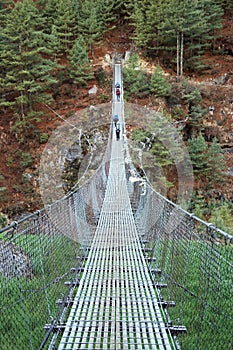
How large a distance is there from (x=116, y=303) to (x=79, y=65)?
12030mm

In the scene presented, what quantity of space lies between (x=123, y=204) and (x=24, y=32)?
340 inches

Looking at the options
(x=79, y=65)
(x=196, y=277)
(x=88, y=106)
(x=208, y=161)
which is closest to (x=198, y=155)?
(x=208, y=161)

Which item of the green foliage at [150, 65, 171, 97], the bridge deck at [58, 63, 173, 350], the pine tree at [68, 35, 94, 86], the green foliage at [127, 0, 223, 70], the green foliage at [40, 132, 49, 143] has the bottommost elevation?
the bridge deck at [58, 63, 173, 350]

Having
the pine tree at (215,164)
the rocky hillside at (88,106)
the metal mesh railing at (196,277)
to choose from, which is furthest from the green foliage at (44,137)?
the metal mesh railing at (196,277)

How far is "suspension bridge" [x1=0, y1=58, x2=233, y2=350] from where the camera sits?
1.94m

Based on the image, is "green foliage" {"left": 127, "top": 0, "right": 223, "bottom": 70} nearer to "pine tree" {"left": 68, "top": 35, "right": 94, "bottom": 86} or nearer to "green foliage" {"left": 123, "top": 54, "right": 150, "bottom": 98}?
"green foliage" {"left": 123, "top": 54, "right": 150, "bottom": 98}

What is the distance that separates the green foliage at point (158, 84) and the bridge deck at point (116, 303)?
30.1ft

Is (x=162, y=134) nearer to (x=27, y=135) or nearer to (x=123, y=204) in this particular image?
(x=27, y=135)

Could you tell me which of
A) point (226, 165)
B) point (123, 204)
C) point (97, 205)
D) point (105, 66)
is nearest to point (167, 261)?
point (123, 204)

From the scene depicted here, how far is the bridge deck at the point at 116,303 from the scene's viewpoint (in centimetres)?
185

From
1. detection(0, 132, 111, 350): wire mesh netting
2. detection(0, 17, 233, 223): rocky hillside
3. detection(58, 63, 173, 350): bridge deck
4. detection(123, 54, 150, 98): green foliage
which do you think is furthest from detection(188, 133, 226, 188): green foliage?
detection(58, 63, 173, 350): bridge deck

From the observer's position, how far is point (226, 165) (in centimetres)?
1184

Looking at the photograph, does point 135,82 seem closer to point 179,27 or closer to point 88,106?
point 88,106

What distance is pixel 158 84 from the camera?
12.4 metres
